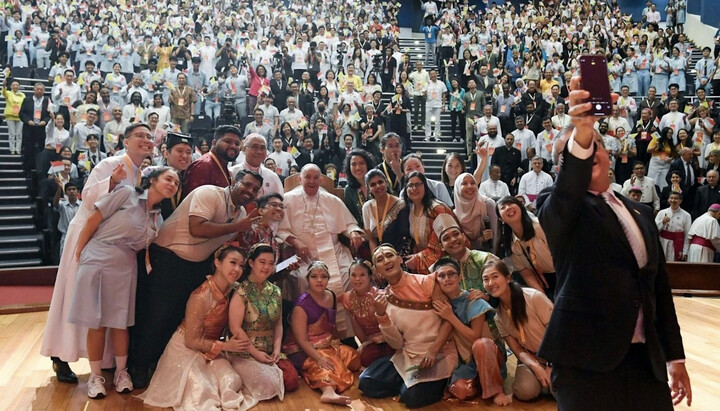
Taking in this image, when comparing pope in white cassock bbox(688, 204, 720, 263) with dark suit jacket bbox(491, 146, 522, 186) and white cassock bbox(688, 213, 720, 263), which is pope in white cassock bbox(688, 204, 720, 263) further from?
dark suit jacket bbox(491, 146, 522, 186)

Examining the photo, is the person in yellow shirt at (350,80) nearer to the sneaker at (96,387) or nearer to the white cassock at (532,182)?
the white cassock at (532,182)

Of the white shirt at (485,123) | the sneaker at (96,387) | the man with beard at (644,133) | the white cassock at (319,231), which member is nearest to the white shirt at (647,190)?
the man with beard at (644,133)

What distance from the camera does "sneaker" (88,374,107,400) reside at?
335cm

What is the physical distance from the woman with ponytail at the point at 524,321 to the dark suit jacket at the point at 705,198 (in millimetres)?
5980

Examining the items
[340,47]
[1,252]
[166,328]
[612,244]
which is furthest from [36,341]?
[340,47]

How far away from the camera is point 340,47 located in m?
12.5

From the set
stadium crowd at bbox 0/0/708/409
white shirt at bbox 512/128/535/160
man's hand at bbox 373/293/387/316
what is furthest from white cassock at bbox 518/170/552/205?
man's hand at bbox 373/293/387/316

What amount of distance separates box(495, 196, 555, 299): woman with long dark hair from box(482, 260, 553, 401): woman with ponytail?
22cm

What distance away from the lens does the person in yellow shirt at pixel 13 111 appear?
8.62m

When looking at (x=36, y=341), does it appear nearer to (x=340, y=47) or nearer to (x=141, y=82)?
(x=141, y=82)

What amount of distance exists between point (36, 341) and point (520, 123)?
24.1 feet

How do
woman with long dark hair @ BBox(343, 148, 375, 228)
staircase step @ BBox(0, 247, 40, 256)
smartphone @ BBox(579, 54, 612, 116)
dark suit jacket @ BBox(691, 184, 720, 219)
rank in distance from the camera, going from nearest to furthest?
smartphone @ BBox(579, 54, 612, 116) → woman with long dark hair @ BBox(343, 148, 375, 228) → staircase step @ BBox(0, 247, 40, 256) → dark suit jacket @ BBox(691, 184, 720, 219)

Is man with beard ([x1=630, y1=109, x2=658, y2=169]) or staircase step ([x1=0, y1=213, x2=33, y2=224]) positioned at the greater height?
man with beard ([x1=630, y1=109, x2=658, y2=169])

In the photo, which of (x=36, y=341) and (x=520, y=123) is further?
(x=520, y=123)
